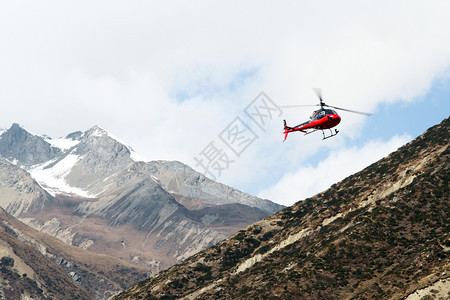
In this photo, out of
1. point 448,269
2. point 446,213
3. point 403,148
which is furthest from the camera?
point 403,148

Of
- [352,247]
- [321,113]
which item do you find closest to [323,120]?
[321,113]

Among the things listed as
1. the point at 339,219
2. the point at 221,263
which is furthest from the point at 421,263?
the point at 221,263

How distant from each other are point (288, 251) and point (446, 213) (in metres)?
38.5

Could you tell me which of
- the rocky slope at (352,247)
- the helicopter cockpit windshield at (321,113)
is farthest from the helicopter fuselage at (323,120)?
the rocky slope at (352,247)

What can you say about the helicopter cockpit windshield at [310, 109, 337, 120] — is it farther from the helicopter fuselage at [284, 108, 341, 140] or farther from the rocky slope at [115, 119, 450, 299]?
the rocky slope at [115, 119, 450, 299]

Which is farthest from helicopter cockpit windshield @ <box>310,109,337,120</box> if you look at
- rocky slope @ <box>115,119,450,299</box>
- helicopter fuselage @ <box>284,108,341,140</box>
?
rocky slope @ <box>115,119,450,299</box>

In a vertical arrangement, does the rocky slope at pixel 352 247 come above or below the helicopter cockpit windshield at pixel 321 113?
below

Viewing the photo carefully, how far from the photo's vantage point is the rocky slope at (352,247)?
3935 inches

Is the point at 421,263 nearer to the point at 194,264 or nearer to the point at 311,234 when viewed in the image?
the point at 311,234

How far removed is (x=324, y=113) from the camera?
93688mm

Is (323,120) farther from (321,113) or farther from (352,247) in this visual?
(352,247)

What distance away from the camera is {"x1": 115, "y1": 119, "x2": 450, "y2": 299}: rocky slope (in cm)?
9994

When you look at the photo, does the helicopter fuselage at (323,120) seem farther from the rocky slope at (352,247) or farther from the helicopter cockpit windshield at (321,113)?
the rocky slope at (352,247)

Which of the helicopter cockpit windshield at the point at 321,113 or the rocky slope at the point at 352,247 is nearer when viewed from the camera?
the helicopter cockpit windshield at the point at 321,113
